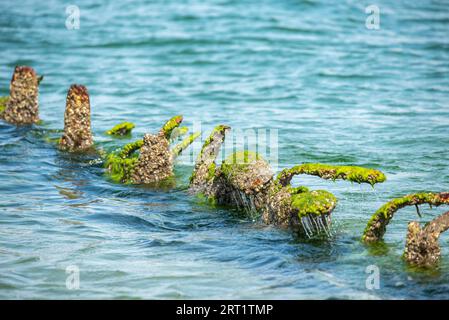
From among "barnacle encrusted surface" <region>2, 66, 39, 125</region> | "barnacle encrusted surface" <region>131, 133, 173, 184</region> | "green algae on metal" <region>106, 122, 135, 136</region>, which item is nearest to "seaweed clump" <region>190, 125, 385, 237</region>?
"barnacle encrusted surface" <region>131, 133, 173, 184</region>

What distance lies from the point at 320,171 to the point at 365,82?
15.3m

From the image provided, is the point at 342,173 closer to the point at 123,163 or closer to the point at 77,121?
the point at 123,163

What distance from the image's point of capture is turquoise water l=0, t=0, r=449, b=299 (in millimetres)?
10141

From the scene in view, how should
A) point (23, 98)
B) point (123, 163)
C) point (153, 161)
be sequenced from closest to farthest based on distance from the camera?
point (153, 161) < point (123, 163) < point (23, 98)

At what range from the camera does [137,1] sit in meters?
38.3

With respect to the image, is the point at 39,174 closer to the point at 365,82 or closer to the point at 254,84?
the point at 254,84

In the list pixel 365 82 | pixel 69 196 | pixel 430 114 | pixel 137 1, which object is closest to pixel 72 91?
pixel 69 196

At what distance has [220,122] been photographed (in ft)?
68.9

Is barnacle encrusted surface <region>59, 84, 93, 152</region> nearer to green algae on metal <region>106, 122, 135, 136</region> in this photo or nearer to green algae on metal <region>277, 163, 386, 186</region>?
green algae on metal <region>106, 122, 135, 136</region>

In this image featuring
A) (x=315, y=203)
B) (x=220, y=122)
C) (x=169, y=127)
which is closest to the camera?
(x=315, y=203)

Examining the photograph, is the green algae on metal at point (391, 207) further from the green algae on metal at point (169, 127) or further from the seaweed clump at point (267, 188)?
the green algae on metal at point (169, 127)

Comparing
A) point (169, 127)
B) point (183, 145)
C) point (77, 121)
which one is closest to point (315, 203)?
point (169, 127)

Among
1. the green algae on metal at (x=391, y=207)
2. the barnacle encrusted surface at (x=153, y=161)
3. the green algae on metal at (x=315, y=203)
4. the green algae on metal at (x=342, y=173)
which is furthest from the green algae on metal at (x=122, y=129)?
the green algae on metal at (x=391, y=207)

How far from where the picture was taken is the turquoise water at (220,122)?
33.3ft
